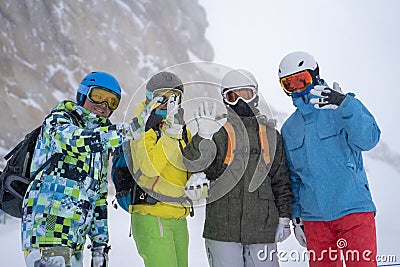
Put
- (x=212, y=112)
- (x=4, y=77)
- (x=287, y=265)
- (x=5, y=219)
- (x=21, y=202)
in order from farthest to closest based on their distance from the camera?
(x=4, y=77), (x=5, y=219), (x=287, y=265), (x=212, y=112), (x=21, y=202)

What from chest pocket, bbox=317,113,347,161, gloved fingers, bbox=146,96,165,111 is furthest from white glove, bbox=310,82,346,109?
gloved fingers, bbox=146,96,165,111

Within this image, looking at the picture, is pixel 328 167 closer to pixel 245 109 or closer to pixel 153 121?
pixel 245 109

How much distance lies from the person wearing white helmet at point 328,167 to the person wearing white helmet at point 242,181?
0.13 m

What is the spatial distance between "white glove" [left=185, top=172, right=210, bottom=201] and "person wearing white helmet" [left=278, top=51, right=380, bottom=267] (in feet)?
1.86

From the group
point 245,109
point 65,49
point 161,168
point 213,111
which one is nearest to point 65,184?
Result: point 161,168

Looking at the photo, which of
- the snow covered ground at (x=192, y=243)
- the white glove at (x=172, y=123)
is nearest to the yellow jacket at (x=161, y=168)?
the white glove at (x=172, y=123)

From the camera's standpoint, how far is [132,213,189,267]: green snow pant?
2.44 m

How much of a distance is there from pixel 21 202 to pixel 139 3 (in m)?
17.8

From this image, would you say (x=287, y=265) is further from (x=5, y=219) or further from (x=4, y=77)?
(x=4, y=77)

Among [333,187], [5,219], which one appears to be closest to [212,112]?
[333,187]

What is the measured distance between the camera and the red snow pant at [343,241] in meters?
2.36

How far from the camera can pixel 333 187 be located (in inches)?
97.7

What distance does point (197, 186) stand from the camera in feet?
7.86

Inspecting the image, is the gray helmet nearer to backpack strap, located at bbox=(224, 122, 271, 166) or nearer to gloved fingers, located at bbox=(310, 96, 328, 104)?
backpack strap, located at bbox=(224, 122, 271, 166)
